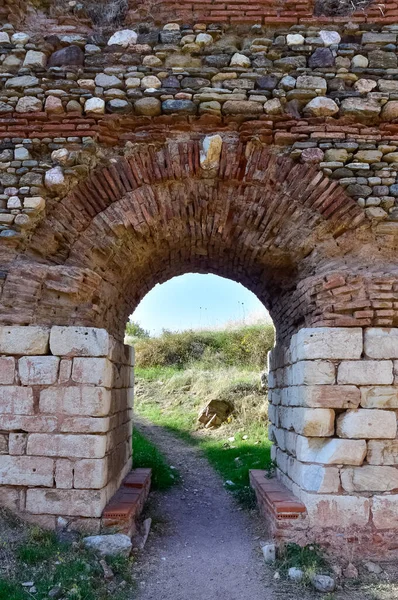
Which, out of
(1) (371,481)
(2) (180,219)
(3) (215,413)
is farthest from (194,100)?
(3) (215,413)

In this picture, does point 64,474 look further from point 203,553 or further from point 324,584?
point 324,584

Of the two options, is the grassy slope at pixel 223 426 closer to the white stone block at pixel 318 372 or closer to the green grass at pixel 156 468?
the green grass at pixel 156 468

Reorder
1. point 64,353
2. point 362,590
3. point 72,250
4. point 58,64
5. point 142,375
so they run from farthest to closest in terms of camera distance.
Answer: point 142,375
point 58,64
point 72,250
point 64,353
point 362,590

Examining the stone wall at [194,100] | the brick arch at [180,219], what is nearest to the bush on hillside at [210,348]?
the brick arch at [180,219]

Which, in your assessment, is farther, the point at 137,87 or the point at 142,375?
the point at 142,375

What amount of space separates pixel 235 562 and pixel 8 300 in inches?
131

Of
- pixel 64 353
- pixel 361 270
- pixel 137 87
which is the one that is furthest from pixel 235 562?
pixel 137 87

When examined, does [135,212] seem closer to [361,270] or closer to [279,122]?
[279,122]

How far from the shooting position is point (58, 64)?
5.40m

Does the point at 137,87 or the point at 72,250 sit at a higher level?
the point at 137,87

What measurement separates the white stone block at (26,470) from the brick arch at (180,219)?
132 cm

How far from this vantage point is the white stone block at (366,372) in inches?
177

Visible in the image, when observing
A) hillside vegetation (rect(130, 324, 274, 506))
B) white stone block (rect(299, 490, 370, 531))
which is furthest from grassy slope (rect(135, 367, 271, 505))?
white stone block (rect(299, 490, 370, 531))

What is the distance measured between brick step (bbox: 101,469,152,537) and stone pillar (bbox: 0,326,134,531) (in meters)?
0.11
